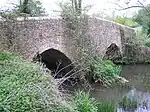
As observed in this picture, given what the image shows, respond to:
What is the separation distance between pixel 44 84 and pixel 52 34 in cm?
630

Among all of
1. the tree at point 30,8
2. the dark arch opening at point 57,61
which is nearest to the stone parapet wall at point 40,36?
the dark arch opening at point 57,61

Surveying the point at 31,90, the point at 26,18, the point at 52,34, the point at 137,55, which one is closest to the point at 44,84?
the point at 31,90

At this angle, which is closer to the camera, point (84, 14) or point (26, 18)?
point (26, 18)

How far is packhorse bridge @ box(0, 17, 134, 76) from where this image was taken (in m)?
11.5

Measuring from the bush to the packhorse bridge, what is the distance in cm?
337

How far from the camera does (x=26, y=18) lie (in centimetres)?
1212

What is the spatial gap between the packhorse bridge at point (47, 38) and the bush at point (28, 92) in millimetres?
3371

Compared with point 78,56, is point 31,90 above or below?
above

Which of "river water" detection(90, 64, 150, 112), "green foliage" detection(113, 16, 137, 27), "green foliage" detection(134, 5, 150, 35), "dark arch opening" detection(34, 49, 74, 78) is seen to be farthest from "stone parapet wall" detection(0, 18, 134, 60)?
"green foliage" detection(113, 16, 137, 27)

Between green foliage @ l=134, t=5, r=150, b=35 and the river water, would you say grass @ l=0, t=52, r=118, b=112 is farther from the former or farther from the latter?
green foliage @ l=134, t=5, r=150, b=35

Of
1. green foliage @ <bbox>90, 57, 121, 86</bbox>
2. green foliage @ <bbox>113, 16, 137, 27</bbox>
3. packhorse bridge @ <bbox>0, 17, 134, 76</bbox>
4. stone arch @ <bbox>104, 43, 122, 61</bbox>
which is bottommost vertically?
stone arch @ <bbox>104, 43, 122, 61</bbox>

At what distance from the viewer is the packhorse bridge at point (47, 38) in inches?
453

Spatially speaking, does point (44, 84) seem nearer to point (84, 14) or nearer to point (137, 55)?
point (84, 14)

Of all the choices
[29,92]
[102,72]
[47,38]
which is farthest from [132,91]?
[29,92]
